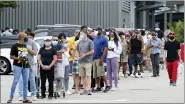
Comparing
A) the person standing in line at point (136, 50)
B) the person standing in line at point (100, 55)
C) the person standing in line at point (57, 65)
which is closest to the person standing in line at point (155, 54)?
the person standing in line at point (136, 50)

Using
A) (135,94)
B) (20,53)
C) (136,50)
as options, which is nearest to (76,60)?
(135,94)

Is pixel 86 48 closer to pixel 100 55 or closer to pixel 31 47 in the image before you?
pixel 100 55

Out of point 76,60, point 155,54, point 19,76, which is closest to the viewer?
point 19,76

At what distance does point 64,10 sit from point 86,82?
27.9m

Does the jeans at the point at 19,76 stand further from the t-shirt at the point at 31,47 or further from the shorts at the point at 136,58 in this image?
the shorts at the point at 136,58

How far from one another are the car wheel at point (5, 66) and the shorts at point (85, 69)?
7845mm

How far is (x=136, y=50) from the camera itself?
2403cm

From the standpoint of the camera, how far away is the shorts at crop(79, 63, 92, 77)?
16.9 m

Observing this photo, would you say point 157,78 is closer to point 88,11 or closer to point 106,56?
point 106,56

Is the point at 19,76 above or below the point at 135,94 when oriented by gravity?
above

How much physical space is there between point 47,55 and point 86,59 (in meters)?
1.55

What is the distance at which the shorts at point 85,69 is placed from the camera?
16859mm

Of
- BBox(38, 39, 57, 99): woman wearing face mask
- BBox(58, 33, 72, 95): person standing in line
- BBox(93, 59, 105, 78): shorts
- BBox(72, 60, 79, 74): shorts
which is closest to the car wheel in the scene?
BBox(72, 60, 79, 74): shorts

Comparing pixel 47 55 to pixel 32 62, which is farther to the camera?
pixel 47 55
